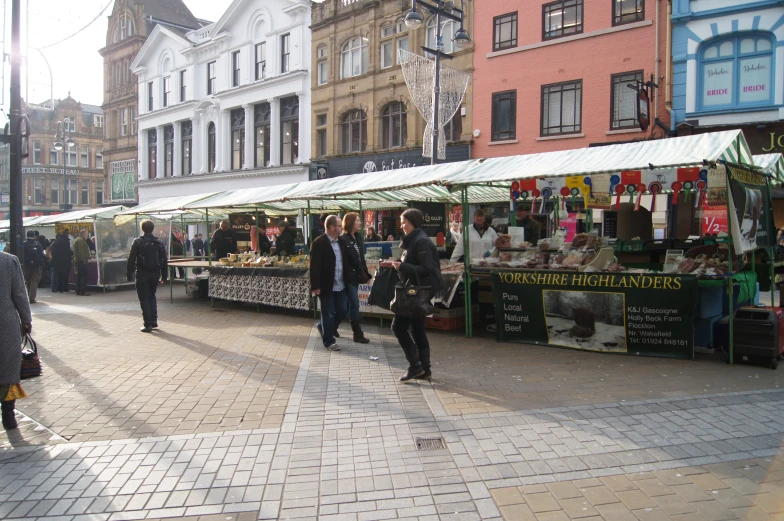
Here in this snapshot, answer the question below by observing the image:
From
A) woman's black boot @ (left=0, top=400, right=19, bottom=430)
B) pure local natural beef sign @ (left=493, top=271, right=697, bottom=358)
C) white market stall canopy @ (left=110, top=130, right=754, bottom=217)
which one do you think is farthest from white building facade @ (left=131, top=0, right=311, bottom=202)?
woman's black boot @ (left=0, top=400, right=19, bottom=430)

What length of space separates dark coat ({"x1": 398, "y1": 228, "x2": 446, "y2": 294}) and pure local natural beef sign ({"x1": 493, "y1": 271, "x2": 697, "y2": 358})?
243 cm

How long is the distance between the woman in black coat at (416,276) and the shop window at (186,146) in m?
35.0

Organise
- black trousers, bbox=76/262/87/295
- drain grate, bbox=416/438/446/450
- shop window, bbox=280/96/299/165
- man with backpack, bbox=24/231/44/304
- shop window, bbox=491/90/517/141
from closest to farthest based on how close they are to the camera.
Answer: drain grate, bbox=416/438/446/450 → man with backpack, bbox=24/231/44/304 → black trousers, bbox=76/262/87/295 → shop window, bbox=491/90/517/141 → shop window, bbox=280/96/299/165

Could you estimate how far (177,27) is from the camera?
42125mm

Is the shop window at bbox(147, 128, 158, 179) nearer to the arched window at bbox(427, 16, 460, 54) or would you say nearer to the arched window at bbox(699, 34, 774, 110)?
the arched window at bbox(427, 16, 460, 54)

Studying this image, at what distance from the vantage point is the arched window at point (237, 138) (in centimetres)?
3466

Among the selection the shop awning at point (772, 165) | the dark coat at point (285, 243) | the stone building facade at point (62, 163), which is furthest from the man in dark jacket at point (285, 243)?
the stone building facade at point (62, 163)

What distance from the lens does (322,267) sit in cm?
830

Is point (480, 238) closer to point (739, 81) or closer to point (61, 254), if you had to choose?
point (739, 81)

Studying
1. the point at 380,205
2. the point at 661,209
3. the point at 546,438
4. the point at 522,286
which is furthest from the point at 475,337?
the point at 661,209

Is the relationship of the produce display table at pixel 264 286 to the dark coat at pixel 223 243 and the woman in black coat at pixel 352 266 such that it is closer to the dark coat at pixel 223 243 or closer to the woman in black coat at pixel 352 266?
the dark coat at pixel 223 243

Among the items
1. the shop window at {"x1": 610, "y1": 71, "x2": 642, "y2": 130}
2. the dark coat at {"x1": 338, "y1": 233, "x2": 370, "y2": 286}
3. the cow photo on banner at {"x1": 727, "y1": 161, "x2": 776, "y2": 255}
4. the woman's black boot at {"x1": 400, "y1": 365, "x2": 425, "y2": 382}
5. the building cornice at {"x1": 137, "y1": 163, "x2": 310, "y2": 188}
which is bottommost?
the woman's black boot at {"x1": 400, "y1": 365, "x2": 425, "y2": 382}

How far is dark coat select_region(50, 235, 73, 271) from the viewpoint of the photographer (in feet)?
57.3

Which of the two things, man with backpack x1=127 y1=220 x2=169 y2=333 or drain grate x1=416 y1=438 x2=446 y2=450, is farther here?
man with backpack x1=127 y1=220 x2=169 y2=333
